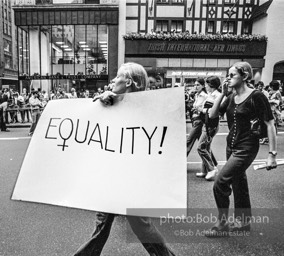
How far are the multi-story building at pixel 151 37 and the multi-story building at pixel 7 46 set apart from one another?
37189 mm

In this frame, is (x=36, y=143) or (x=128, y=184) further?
(x=36, y=143)

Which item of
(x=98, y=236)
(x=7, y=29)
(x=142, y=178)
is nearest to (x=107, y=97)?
(x=142, y=178)

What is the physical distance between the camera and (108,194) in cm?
188

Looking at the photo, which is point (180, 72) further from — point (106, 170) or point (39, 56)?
point (106, 170)

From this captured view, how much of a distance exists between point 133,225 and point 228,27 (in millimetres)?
25334

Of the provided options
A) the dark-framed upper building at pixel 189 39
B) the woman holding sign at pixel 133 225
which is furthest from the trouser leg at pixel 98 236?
the dark-framed upper building at pixel 189 39

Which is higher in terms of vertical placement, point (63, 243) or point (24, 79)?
point (24, 79)

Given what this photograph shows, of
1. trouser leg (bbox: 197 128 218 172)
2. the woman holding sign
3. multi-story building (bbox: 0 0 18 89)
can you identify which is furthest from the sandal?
multi-story building (bbox: 0 0 18 89)

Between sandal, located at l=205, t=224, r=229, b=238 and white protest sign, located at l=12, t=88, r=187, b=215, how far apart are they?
1685 millimetres

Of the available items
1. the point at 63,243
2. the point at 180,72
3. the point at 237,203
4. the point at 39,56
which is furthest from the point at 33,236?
the point at 39,56

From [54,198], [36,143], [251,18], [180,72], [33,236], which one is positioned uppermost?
[251,18]

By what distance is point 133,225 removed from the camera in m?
2.15

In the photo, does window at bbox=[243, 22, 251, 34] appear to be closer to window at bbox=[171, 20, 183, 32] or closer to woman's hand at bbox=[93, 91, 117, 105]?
window at bbox=[171, 20, 183, 32]

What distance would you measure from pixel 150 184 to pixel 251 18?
2600cm
